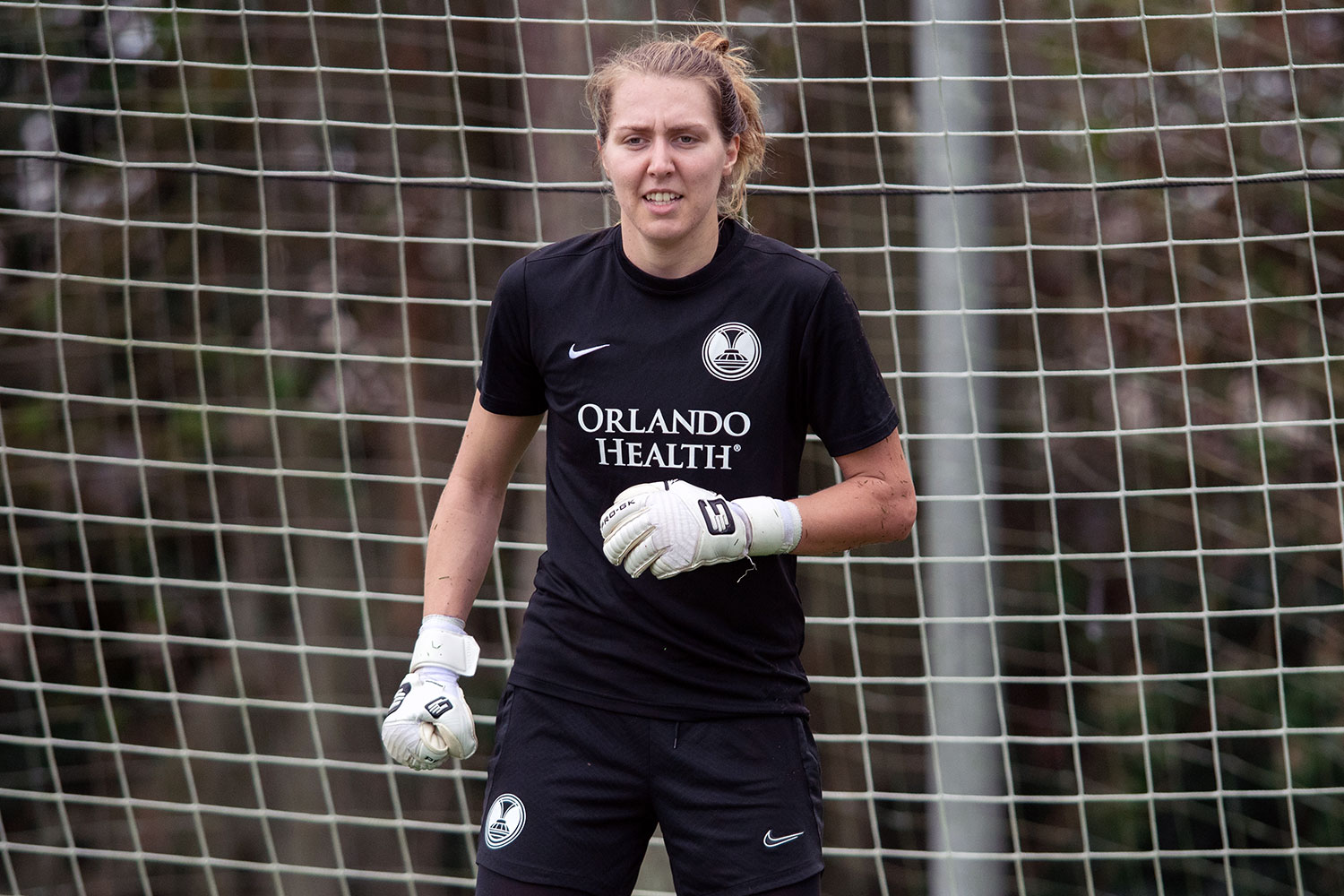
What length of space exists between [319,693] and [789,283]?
499cm

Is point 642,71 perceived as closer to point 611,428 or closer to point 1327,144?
point 611,428

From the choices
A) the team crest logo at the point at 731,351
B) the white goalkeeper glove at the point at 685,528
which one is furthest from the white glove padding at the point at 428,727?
the team crest logo at the point at 731,351

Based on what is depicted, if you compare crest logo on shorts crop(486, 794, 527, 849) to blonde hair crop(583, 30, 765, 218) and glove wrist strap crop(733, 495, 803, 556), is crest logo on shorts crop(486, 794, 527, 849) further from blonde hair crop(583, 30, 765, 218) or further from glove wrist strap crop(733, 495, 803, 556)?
blonde hair crop(583, 30, 765, 218)

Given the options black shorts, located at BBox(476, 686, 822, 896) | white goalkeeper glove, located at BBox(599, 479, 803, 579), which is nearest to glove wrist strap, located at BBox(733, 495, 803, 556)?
white goalkeeper glove, located at BBox(599, 479, 803, 579)

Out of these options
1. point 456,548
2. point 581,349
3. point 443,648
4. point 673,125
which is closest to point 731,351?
point 581,349

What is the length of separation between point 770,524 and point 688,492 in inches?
4.9

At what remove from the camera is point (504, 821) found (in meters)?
1.90

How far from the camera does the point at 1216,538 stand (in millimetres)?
5734

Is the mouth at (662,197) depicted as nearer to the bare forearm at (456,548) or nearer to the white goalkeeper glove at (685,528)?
the white goalkeeper glove at (685,528)

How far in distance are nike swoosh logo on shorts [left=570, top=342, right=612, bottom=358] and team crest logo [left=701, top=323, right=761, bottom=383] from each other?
0.15 metres

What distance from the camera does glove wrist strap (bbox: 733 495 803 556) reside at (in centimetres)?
179

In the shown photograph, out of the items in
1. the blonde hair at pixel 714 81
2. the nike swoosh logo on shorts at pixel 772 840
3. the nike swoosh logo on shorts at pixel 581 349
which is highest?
the blonde hair at pixel 714 81

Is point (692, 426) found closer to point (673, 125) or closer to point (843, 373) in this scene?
point (843, 373)

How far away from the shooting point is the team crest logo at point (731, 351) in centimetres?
184
